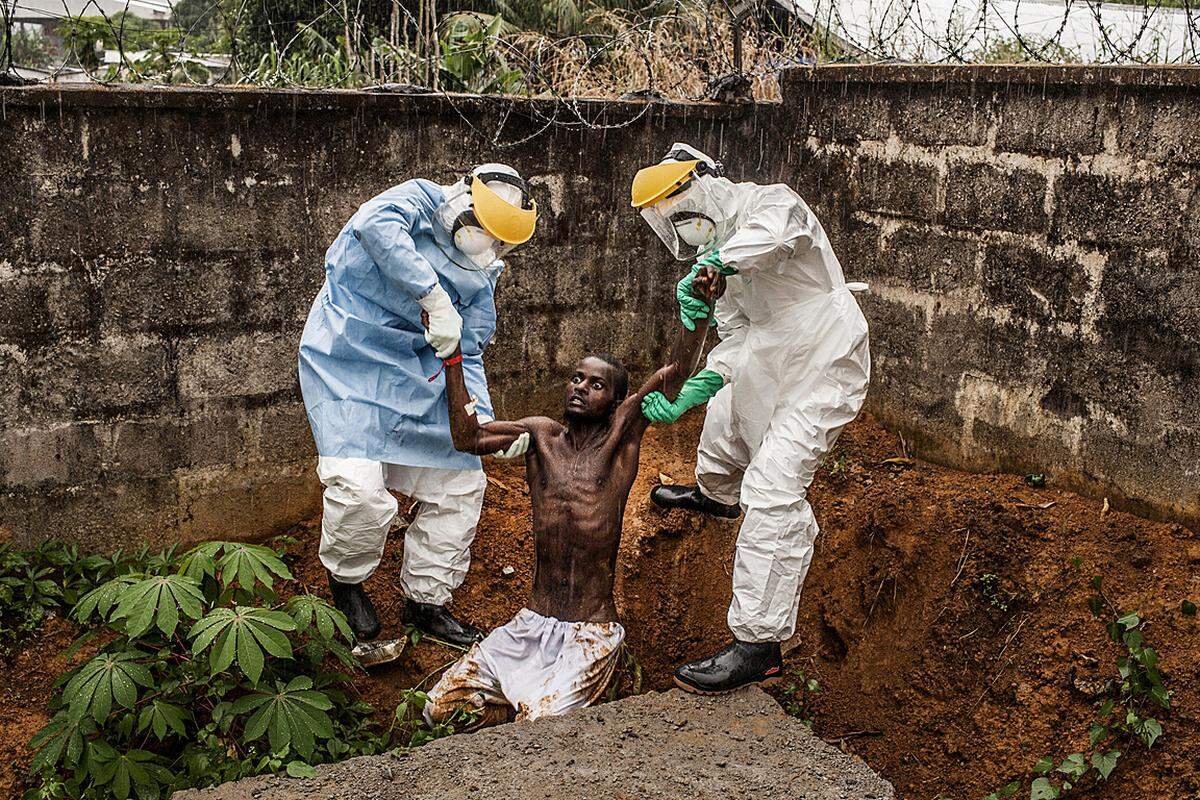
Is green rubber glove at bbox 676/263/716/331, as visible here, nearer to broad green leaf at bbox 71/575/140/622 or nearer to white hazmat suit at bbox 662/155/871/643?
white hazmat suit at bbox 662/155/871/643

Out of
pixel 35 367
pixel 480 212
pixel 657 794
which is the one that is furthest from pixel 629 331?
pixel 657 794

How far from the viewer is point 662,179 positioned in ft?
13.5

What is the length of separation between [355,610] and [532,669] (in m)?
0.82

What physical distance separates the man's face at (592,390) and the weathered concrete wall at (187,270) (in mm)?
1555

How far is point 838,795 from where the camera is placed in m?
3.19

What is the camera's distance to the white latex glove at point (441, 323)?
3988 millimetres

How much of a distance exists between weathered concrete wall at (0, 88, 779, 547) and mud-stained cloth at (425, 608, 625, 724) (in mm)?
1630

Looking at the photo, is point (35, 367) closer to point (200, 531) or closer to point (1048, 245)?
point (200, 531)

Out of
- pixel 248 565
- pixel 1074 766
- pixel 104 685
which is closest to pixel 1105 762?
pixel 1074 766

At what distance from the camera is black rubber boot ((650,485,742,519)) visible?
16.5 ft

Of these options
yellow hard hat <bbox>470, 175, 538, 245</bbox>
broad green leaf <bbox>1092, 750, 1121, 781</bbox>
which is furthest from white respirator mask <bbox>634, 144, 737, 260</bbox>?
broad green leaf <bbox>1092, 750, 1121, 781</bbox>

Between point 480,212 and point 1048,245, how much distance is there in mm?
2467

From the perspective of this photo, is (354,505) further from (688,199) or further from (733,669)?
(688,199)

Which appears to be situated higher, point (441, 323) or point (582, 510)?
point (441, 323)
